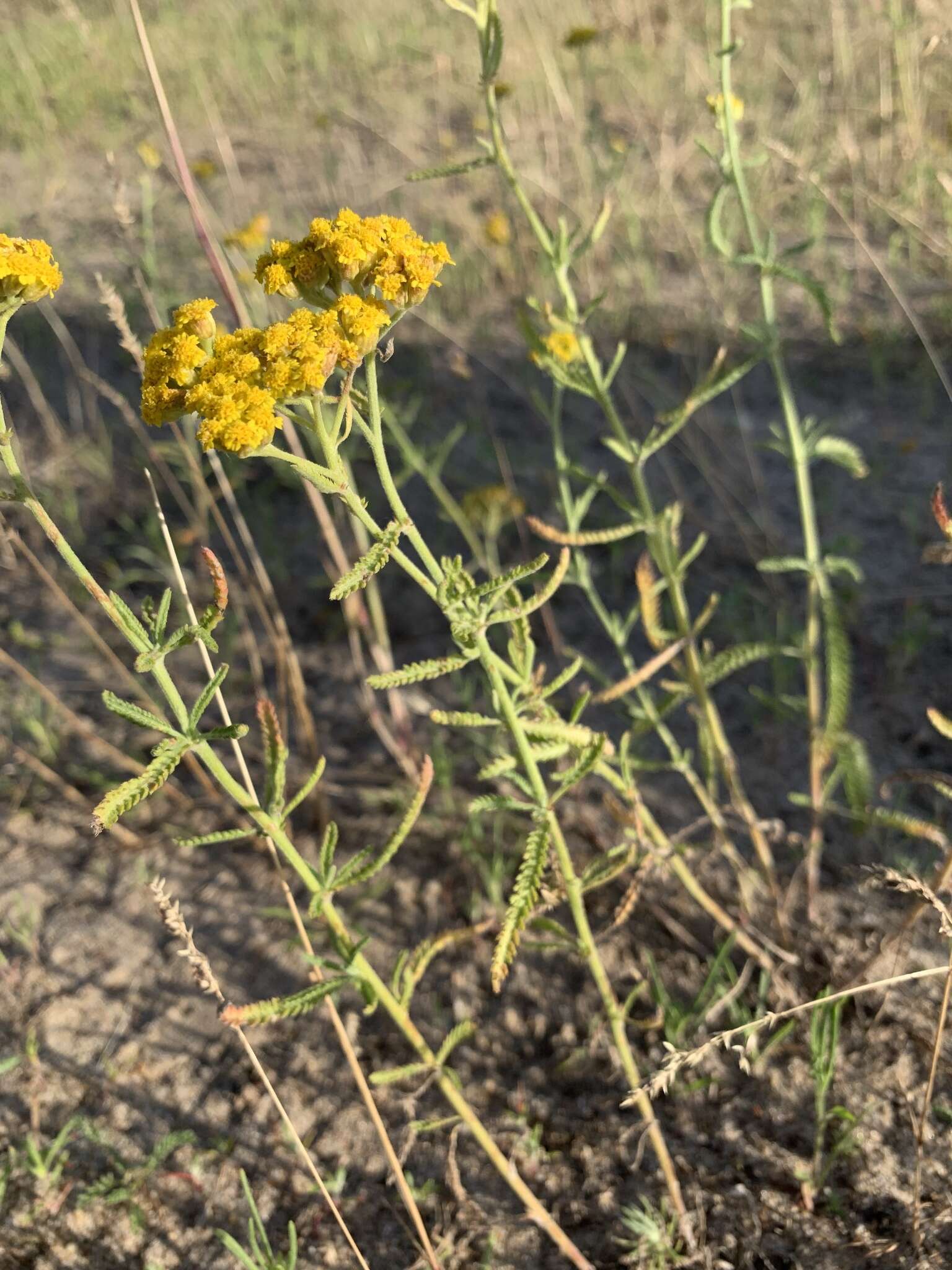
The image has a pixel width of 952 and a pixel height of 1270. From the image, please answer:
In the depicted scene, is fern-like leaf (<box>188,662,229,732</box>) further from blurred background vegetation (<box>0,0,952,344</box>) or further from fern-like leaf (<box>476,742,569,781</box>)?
blurred background vegetation (<box>0,0,952,344</box>)

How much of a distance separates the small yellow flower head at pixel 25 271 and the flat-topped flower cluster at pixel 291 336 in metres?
0.13

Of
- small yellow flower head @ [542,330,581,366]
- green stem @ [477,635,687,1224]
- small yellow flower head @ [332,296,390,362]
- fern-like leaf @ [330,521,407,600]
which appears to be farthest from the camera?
small yellow flower head @ [542,330,581,366]

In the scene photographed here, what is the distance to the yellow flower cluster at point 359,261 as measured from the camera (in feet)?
3.66

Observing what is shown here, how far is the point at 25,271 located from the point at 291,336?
0.31m


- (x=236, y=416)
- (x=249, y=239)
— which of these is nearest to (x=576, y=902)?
(x=236, y=416)

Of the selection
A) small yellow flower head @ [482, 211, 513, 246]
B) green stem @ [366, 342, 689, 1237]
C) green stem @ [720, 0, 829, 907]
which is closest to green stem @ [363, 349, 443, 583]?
green stem @ [366, 342, 689, 1237]

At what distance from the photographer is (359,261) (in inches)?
44.2

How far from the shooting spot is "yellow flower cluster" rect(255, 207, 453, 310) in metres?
1.12

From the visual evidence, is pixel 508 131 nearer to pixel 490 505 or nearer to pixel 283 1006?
pixel 490 505

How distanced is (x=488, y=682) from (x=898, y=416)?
9.17 ft

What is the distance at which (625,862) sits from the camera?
58.1 inches

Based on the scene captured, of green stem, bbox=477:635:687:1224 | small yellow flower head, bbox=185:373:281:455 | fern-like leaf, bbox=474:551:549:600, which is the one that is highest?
small yellow flower head, bbox=185:373:281:455

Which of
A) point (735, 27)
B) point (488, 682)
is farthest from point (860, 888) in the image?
point (735, 27)

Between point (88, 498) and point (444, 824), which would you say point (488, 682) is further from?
point (88, 498)
